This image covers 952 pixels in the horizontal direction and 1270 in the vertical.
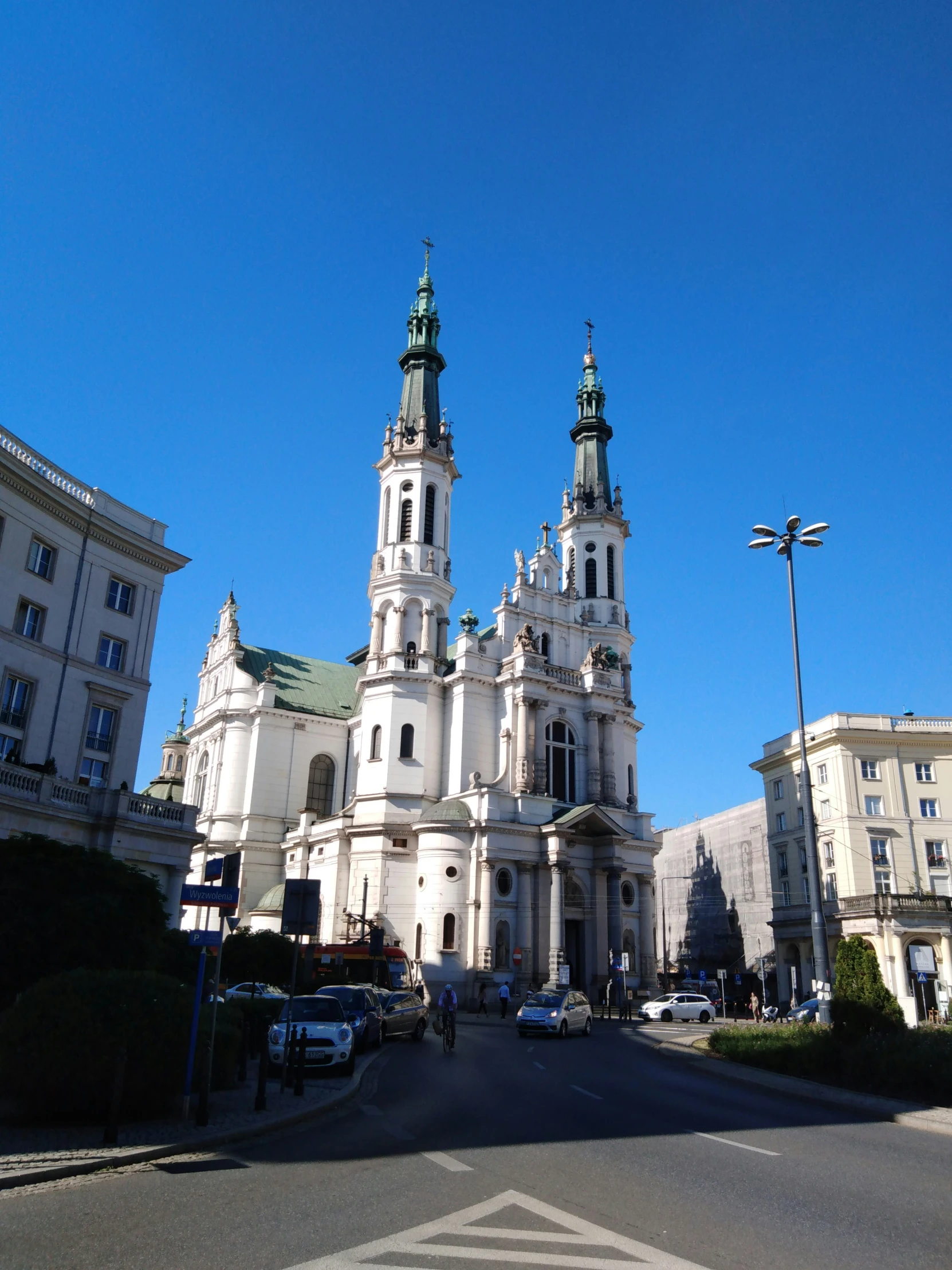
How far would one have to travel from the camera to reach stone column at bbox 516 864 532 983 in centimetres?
5231

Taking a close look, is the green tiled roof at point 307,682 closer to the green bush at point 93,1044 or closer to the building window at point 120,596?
the building window at point 120,596

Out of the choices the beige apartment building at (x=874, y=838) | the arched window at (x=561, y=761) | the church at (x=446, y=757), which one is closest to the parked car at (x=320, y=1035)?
the church at (x=446, y=757)

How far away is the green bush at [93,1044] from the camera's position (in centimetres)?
1162

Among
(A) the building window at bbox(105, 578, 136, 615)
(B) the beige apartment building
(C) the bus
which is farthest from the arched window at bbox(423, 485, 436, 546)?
(A) the building window at bbox(105, 578, 136, 615)

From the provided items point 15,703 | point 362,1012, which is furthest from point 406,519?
point 362,1012

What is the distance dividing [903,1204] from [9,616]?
27675 millimetres

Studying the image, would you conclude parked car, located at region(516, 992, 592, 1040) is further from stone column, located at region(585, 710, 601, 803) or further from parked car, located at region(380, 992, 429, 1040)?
stone column, located at region(585, 710, 601, 803)

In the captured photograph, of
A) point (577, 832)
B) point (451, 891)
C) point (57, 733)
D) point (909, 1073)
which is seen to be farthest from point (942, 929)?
point (57, 733)

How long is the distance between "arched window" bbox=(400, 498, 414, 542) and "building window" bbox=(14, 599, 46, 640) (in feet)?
114

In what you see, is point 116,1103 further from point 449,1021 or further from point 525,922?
point 525,922

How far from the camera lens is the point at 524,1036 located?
32.5m

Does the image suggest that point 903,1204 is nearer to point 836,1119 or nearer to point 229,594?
point 836,1119

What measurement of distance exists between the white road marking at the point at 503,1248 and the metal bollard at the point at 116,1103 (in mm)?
4564

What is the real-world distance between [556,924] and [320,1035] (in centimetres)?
3608
